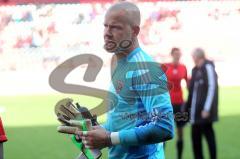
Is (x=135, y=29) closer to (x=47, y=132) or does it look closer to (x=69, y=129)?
(x=69, y=129)

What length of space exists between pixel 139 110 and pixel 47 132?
6.55 meters

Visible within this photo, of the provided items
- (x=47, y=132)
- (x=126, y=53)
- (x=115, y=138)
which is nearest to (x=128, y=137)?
(x=115, y=138)

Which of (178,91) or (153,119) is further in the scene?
(178,91)

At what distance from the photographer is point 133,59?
82.4 inches

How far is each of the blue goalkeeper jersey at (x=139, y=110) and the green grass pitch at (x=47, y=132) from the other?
5.48ft

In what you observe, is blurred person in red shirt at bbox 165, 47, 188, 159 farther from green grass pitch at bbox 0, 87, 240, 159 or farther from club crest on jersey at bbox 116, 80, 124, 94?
club crest on jersey at bbox 116, 80, 124, 94

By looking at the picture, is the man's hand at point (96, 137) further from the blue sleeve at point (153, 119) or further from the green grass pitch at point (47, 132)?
the green grass pitch at point (47, 132)

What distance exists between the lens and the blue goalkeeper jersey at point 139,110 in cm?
194

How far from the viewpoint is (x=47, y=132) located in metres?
8.43

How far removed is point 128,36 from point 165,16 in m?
19.5

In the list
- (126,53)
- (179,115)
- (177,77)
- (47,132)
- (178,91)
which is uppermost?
(126,53)

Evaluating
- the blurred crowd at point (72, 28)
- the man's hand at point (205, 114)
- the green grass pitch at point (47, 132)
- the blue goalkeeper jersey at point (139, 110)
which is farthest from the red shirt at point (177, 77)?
the blurred crowd at point (72, 28)

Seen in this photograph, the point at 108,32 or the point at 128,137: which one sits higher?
the point at 108,32

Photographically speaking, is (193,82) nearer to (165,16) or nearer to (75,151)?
(75,151)
